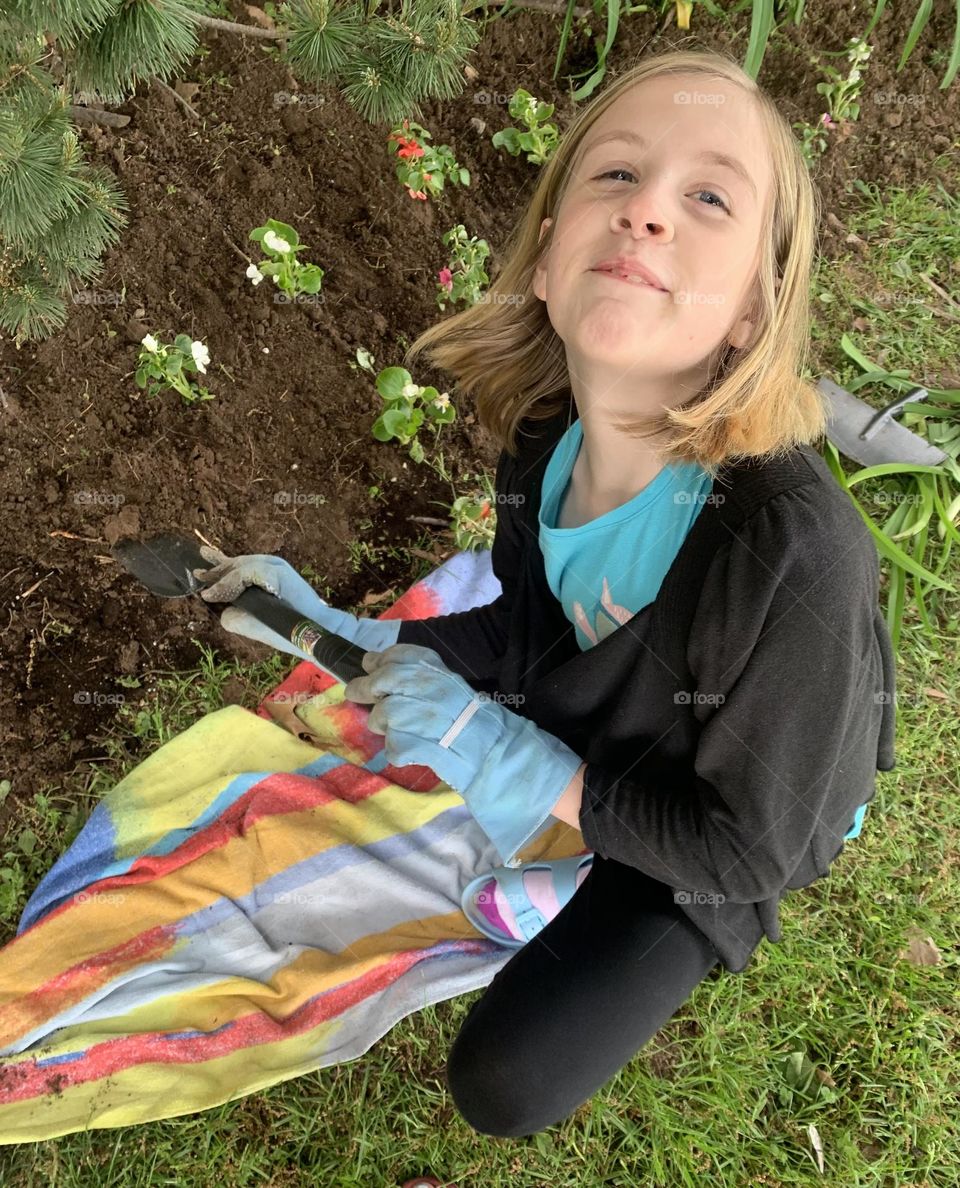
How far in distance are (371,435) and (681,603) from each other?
1.19 metres

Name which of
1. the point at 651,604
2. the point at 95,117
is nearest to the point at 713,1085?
the point at 651,604

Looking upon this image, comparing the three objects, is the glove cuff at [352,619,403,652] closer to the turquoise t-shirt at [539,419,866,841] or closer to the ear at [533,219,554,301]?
the turquoise t-shirt at [539,419,866,841]

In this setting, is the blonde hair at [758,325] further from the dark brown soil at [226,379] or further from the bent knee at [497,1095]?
the bent knee at [497,1095]

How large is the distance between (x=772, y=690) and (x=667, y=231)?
644mm

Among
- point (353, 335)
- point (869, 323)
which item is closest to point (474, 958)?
point (353, 335)

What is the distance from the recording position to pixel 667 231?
3.91 ft

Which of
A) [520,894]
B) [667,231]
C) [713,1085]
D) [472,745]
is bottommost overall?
[713,1085]

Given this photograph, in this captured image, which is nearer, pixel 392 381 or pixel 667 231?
pixel 667 231

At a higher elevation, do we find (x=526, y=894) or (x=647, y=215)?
(x=647, y=215)

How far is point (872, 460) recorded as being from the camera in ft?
7.50

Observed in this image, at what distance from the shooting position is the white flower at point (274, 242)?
1976 millimetres

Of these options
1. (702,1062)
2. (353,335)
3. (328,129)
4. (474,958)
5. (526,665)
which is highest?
(328,129)

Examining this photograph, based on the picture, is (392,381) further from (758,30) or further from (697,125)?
(758,30)

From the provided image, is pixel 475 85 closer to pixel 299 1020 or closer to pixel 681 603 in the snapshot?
pixel 681 603
